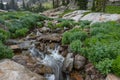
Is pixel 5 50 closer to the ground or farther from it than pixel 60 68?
farther from it

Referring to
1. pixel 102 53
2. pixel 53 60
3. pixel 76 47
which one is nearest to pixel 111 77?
pixel 102 53

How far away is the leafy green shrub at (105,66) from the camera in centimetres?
1000

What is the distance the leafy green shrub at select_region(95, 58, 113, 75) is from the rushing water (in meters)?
3.14

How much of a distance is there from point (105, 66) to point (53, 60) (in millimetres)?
4983

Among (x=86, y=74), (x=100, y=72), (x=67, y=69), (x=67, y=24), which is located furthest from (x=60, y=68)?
(x=67, y=24)

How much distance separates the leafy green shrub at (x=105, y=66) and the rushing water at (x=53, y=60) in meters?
3.14

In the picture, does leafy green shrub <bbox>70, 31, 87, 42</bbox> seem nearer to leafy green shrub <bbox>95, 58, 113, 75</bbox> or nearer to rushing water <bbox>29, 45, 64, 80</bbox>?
rushing water <bbox>29, 45, 64, 80</bbox>

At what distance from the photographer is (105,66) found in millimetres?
10133

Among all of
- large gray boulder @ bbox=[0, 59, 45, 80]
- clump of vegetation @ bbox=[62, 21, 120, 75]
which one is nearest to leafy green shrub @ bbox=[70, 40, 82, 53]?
clump of vegetation @ bbox=[62, 21, 120, 75]

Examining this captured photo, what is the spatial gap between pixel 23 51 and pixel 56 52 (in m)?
2.47

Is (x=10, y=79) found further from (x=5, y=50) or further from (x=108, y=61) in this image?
(x=108, y=61)

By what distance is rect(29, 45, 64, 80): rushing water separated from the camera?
12664mm

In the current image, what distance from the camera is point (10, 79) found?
32.0 feet

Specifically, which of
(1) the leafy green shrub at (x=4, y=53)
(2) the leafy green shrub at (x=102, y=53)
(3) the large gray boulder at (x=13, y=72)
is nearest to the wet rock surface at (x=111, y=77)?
(2) the leafy green shrub at (x=102, y=53)
